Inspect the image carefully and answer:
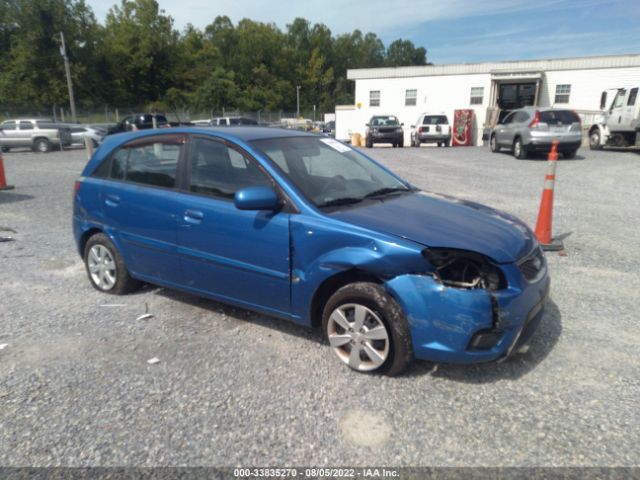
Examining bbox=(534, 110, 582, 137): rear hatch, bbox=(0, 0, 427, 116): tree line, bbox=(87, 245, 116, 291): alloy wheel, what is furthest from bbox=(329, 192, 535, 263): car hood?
bbox=(0, 0, 427, 116): tree line

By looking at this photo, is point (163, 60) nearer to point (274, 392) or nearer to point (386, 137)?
point (386, 137)

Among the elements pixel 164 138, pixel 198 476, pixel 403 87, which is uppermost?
pixel 403 87

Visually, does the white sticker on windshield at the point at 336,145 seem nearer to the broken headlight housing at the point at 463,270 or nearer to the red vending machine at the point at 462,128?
the broken headlight housing at the point at 463,270

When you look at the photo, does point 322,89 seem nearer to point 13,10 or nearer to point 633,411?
point 13,10

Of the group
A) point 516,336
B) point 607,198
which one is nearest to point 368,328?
point 516,336

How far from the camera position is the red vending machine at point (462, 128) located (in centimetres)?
2678

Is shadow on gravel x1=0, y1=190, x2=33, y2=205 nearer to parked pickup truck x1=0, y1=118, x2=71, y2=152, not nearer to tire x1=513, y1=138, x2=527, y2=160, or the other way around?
tire x1=513, y1=138, x2=527, y2=160

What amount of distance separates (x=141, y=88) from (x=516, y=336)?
65907 mm

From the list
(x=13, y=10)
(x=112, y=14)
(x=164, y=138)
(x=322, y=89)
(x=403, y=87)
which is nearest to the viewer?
(x=164, y=138)

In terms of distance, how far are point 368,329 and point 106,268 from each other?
2819 mm

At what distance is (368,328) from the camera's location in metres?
3.02

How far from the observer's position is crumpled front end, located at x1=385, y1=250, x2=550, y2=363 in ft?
8.88

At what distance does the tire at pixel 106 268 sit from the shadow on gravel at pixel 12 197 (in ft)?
20.6

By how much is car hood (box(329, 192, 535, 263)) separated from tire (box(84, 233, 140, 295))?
7.75ft
